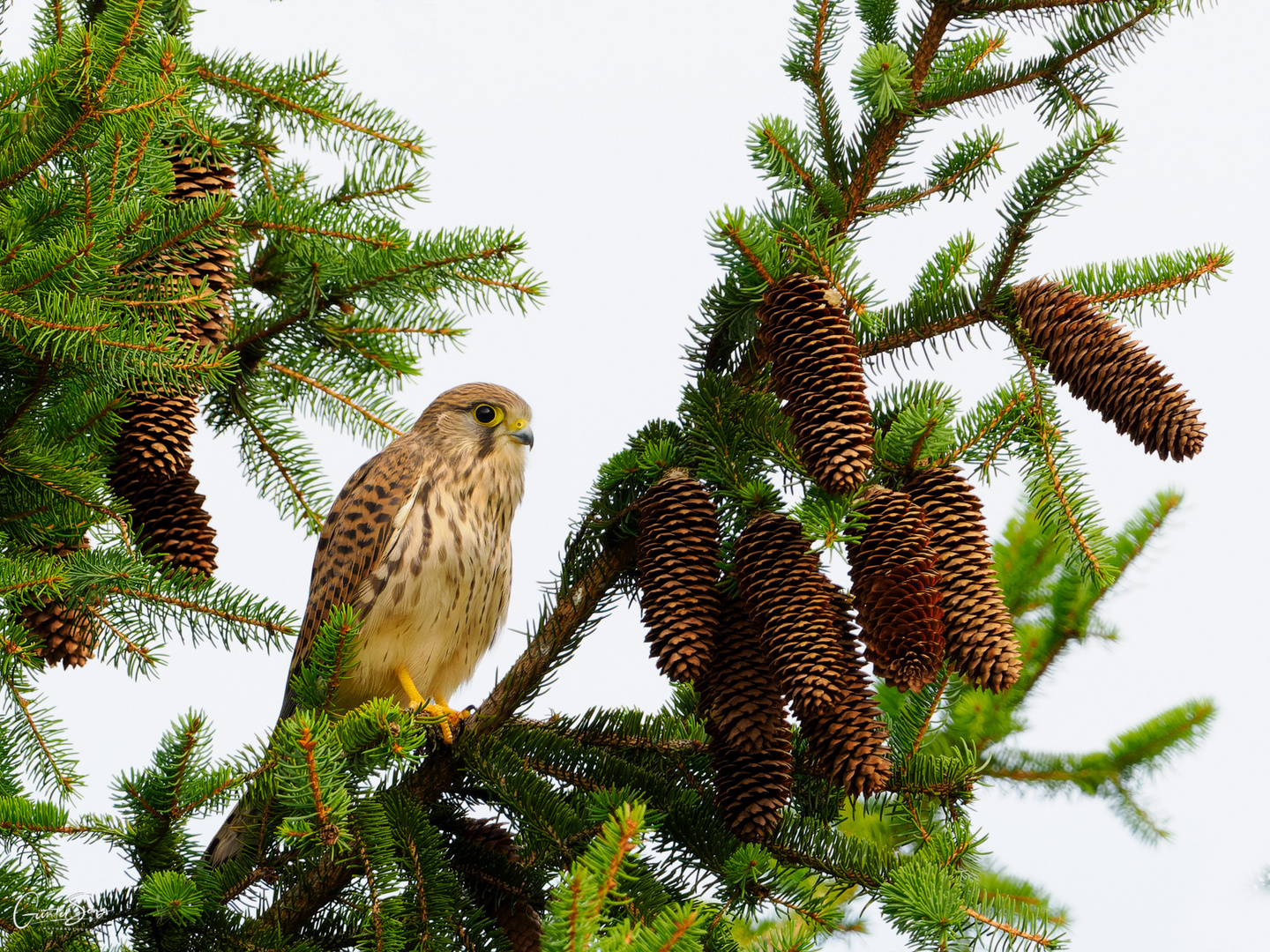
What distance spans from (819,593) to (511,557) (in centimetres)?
166

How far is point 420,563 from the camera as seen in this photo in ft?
10.4

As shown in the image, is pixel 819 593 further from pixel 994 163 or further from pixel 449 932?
pixel 994 163

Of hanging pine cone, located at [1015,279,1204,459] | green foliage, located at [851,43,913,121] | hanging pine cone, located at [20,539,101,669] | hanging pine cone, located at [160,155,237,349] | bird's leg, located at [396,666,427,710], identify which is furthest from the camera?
bird's leg, located at [396,666,427,710]

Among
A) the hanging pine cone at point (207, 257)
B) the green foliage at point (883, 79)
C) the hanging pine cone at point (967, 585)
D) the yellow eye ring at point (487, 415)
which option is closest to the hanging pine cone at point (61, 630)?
the hanging pine cone at point (207, 257)

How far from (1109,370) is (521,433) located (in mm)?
1914

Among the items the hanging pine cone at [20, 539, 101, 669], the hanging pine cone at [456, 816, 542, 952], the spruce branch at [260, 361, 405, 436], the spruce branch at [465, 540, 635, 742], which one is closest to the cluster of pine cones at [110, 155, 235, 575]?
the hanging pine cone at [20, 539, 101, 669]

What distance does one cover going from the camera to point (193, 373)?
8.63 ft

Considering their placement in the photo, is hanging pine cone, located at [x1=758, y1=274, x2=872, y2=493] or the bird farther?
the bird

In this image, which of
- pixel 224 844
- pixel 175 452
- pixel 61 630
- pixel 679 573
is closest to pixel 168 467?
pixel 175 452

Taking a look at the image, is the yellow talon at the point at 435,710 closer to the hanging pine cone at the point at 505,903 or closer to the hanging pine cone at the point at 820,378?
the hanging pine cone at the point at 505,903

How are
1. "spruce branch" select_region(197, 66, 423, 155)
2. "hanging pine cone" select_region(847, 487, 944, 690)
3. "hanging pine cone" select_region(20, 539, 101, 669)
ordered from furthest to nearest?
"spruce branch" select_region(197, 66, 423, 155)
"hanging pine cone" select_region(20, 539, 101, 669)
"hanging pine cone" select_region(847, 487, 944, 690)

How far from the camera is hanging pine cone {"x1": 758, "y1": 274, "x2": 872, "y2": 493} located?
78.9 inches

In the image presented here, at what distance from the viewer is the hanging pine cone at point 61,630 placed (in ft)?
9.19

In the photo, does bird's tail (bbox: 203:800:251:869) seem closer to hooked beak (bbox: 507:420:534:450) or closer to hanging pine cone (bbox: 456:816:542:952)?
hanging pine cone (bbox: 456:816:542:952)
